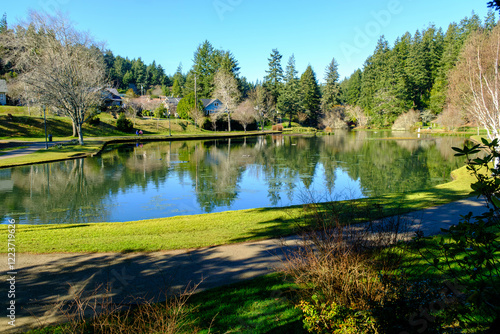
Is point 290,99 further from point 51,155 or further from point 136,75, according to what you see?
point 136,75

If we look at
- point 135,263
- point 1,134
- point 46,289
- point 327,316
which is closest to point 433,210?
point 327,316

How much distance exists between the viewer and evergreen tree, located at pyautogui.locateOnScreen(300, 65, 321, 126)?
8094 cm

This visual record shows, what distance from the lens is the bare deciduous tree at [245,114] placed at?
63.8 meters

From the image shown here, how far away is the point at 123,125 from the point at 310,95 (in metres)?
Answer: 48.7

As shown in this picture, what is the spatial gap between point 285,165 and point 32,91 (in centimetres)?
2874

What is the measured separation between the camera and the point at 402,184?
17125mm

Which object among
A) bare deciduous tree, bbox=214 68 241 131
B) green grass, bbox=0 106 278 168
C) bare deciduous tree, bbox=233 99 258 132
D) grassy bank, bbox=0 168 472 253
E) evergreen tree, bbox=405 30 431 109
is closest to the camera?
grassy bank, bbox=0 168 472 253

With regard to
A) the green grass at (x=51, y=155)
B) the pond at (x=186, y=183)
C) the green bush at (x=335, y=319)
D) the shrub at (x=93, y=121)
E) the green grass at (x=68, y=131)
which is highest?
the shrub at (x=93, y=121)

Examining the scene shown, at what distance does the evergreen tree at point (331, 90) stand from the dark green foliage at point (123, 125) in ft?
176

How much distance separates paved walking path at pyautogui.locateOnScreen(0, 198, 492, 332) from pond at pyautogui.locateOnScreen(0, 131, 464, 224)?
3431 millimetres

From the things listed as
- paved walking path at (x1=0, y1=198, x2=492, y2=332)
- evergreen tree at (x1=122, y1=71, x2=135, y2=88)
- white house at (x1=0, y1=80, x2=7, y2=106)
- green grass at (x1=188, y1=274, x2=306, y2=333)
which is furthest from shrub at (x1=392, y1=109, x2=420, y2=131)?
evergreen tree at (x1=122, y1=71, x2=135, y2=88)

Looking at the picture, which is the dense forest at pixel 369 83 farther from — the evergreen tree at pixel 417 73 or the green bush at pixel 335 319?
the green bush at pixel 335 319

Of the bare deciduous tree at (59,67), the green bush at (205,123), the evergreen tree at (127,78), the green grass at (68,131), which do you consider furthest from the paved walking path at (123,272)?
the evergreen tree at (127,78)

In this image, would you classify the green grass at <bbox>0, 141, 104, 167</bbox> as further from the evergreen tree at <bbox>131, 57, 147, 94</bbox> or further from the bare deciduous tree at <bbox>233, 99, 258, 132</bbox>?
the evergreen tree at <bbox>131, 57, 147, 94</bbox>
